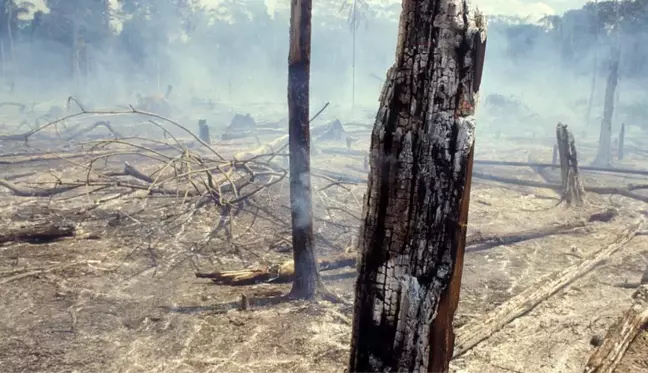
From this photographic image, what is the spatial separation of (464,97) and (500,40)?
39.9 metres

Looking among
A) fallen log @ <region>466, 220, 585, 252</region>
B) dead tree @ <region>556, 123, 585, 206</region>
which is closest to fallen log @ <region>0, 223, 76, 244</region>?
fallen log @ <region>466, 220, 585, 252</region>

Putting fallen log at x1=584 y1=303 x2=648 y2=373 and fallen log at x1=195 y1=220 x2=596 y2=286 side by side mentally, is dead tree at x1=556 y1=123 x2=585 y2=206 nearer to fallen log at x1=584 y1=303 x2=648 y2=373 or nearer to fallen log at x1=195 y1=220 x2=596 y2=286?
fallen log at x1=195 y1=220 x2=596 y2=286

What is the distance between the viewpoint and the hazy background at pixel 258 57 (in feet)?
96.0

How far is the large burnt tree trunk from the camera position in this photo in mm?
1704

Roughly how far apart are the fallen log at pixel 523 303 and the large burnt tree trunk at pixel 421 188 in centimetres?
272

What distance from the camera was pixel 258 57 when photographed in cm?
4366

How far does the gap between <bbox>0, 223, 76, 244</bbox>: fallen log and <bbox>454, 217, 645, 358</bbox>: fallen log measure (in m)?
6.32

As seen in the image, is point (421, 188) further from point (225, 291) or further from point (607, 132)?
point (607, 132)

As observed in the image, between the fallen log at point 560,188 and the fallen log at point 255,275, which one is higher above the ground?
the fallen log at point 560,188

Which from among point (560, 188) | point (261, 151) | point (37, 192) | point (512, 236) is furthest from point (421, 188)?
point (261, 151)

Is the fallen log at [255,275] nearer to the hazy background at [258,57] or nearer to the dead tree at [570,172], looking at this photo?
the dead tree at [570,172]

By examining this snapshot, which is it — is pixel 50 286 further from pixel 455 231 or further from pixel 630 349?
pixel 630 349

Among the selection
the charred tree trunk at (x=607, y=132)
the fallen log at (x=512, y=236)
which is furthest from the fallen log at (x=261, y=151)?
the charred tree trunk at (x=607, y=132)

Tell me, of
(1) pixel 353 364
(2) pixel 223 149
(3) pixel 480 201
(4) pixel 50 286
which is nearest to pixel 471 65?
(1) pixel 353 364
